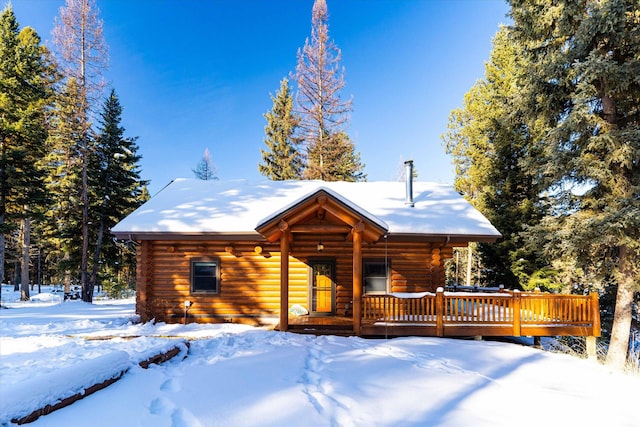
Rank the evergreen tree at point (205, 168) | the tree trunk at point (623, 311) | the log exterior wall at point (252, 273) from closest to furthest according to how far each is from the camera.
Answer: the tree trunk at point (623, 311), the log exterior wall at point (252, 273), the evergreen tree at point (205, 168)

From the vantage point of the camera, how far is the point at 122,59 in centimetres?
1792

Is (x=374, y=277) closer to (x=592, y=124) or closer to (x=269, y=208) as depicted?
(x=269, y=208)

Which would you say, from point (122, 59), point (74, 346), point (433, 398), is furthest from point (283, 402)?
point (122, 59)

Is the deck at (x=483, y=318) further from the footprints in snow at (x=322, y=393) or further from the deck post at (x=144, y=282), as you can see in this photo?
the deck post at (x=144, y=282)

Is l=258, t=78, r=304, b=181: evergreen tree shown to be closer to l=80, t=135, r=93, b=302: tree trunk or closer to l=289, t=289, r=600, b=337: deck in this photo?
l=80, t=135, r=93, b=302: tree trunk

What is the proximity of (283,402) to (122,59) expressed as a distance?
2055cm

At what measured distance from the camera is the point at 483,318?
8664mm

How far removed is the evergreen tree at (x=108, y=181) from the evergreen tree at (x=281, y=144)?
967cm

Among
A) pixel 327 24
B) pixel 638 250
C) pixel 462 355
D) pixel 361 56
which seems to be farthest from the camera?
pixel 361 56

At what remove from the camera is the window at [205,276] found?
10430 mm


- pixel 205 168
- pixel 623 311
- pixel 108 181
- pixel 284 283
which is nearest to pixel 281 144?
pixel 108 181

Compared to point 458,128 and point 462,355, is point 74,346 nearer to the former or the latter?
point 462,355

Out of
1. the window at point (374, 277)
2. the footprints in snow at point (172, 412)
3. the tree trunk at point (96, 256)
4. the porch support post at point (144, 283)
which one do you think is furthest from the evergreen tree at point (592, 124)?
the tree trunk at point (96, 256)

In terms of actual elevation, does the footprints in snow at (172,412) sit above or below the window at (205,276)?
below
